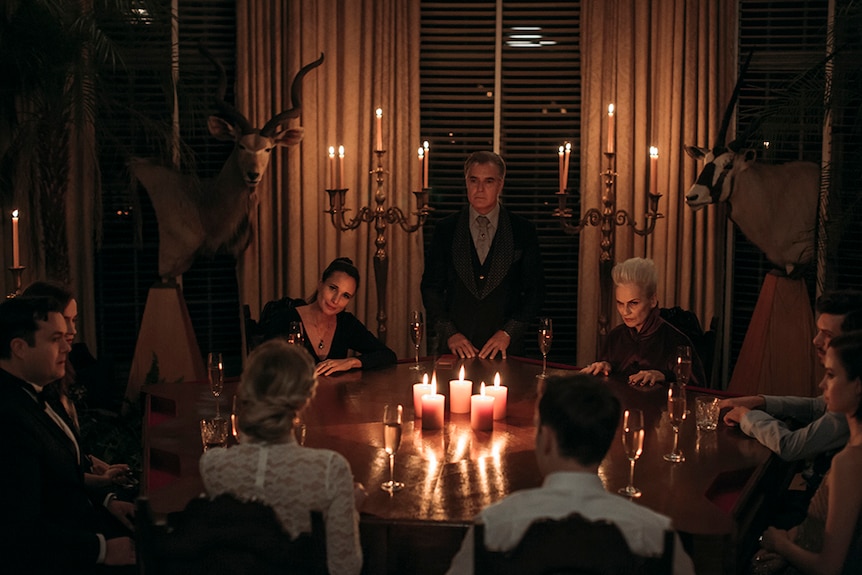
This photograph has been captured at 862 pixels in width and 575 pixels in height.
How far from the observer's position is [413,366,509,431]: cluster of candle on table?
323 centimetres

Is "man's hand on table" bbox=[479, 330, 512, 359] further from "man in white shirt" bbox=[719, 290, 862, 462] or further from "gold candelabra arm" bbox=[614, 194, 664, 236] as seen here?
"gold candelabra arm" bbox=[614, 194, 664, 236]

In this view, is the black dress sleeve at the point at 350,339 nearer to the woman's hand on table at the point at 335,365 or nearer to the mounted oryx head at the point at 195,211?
the woman's hand on table at the point at 335,365

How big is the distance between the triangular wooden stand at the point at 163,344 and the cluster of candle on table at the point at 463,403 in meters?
2.40

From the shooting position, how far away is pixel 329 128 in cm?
579

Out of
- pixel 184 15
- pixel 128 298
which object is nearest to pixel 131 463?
pixel 128 298

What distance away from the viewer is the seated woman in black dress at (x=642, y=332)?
402 cm

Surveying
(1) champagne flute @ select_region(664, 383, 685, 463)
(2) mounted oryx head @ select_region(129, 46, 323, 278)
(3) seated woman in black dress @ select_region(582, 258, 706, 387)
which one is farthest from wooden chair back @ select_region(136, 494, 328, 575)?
(2) mounted oryx head @ select_region(129, 46, 323, 278)

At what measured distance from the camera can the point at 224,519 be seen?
2.14 m

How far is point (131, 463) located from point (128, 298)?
4.88 ft

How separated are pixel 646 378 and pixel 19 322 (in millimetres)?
2148

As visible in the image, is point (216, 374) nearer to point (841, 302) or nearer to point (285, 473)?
point (285, 473)

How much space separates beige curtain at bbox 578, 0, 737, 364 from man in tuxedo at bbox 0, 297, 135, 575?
3.46 m

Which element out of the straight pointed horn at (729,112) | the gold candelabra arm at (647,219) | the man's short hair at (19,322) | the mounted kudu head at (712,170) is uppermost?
the straight pointed horn at (729,112)

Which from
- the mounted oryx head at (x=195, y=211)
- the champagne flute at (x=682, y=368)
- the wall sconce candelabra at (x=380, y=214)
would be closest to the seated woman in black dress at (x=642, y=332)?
the champagne flute at (x=682, y=368)
